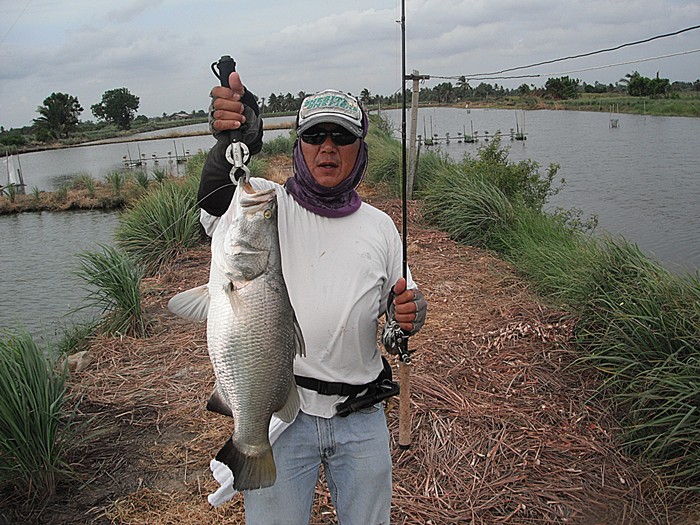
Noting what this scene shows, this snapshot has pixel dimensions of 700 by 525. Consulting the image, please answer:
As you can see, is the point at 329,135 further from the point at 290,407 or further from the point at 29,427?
the point at 29,427

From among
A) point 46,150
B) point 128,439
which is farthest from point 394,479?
point 46,150

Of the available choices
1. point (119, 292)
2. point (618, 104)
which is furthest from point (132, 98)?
point (119, 292)

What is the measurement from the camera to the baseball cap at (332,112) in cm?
223

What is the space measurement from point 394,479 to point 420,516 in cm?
35

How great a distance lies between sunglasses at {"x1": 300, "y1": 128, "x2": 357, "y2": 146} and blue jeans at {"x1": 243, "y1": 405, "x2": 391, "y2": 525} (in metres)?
1.12

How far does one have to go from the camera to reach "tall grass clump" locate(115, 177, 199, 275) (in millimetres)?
9329

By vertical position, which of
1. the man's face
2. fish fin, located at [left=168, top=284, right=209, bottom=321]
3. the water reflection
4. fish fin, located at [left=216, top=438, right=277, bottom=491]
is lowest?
the water reflection

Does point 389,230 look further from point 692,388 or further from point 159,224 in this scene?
point 159,224

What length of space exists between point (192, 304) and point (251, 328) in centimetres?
28

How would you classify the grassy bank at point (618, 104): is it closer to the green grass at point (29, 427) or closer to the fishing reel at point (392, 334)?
the fishing reel at point (392, 334)

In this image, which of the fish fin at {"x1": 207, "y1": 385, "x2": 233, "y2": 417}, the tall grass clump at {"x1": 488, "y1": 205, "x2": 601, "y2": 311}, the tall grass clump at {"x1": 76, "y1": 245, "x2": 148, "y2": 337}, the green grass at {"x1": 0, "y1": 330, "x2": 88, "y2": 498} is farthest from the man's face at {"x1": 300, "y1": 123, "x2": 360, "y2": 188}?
the tall grass clump at {"x1": 76, "y1": 245, "x2": 148, "y2": 337}

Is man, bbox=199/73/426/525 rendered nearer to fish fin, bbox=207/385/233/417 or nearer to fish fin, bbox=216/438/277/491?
fish fin, bbox=216/438/277/491

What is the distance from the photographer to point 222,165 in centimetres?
220

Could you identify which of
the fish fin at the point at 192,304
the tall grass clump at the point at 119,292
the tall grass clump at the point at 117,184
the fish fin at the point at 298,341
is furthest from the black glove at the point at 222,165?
the tall grass clump at the point at 117,184
